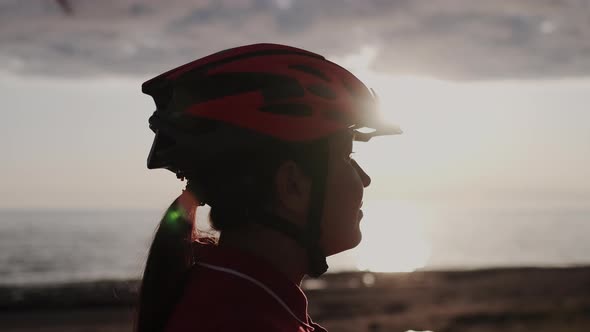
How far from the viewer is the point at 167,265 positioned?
244 cm

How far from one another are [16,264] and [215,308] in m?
69.8

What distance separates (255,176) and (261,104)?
0.28 m

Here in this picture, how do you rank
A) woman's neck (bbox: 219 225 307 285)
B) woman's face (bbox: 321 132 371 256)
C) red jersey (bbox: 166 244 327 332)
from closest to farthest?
red jersey (bbox: 166 244 327 332) → woman's neck (bbox: 219 225 307 285) → woman's face (bbox: 321 132 371 256)

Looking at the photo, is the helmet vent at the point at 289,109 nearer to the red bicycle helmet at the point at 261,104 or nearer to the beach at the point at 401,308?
the red bicycle helmet at the point at 261,104

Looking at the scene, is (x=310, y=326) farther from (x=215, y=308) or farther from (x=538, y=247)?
(x=538, y=247)

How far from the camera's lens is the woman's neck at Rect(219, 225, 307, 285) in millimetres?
2445

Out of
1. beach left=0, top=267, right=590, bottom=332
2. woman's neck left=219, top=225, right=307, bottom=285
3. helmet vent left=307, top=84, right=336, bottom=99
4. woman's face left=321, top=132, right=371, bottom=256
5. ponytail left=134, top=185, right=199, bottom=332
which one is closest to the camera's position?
ponytail left=134, top=185, right=199, bottom=332

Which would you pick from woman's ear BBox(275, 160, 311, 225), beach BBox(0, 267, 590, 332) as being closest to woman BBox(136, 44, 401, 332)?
woman's ear BBox(275, 160, 311, 225)

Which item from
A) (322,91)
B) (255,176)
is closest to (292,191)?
(255,176)

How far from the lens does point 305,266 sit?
255cm

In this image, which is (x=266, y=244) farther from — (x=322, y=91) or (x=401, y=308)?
(x=401, y=308)

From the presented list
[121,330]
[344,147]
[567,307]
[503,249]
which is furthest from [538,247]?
[344,147]

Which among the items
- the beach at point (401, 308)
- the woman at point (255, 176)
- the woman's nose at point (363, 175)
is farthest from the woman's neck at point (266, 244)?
the beach at point (401, 308)

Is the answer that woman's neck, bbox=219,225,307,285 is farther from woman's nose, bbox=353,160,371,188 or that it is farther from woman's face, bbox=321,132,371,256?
woman's nose, bbox=353,160,371,188
